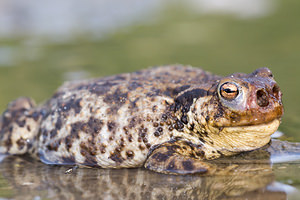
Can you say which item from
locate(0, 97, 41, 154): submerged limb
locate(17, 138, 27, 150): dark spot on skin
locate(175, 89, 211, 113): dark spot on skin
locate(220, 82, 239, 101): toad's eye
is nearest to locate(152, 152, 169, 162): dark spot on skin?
locate(175, 89, 211, 113): dark spot on skin

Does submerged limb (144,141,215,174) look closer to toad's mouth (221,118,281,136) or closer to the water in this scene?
the water

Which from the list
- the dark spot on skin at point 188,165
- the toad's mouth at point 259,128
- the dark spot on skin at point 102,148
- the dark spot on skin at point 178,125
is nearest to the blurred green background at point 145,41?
the toad's mouth at point 259,128

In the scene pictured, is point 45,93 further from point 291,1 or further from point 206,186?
point 291,1

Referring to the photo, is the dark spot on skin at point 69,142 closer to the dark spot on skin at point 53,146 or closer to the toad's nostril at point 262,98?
the dark spot on skin at point 53,146

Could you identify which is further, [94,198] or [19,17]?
[19,17]

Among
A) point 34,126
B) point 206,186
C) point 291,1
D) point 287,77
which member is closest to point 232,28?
point 291,1

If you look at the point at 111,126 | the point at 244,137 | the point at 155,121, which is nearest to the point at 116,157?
the point at 111,126
